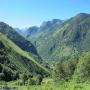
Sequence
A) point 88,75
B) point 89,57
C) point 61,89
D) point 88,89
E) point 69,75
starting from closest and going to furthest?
1. point 88,89
2. point 61,89
3. point 88,75
4. point 89,57
5. point 69,75

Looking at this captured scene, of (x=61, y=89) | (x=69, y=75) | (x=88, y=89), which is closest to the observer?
(x=88, y=89)

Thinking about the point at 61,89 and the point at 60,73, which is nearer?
the point at 61,89

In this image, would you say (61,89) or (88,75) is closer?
(61,89)

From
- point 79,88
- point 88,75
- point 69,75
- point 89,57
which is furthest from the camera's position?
point 69,75

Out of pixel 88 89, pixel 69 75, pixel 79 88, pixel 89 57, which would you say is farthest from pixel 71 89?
pixel 69 75

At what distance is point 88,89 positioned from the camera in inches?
2598

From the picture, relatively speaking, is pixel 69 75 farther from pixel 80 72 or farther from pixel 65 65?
pixel 80 72

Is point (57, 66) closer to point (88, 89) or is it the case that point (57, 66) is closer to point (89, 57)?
point (89, 57)

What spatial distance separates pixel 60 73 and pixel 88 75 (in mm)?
38355

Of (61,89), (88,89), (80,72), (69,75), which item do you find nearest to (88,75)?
(80,72)

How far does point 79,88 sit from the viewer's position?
70250 millimetres

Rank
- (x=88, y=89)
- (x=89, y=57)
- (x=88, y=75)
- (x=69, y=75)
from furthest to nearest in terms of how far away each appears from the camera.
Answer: (x=69, y=75), (x=89, y=57), (x=88, y=75), (x=88, y=89)

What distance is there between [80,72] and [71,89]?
98.3m

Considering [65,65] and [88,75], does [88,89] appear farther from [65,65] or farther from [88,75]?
[65,65]
